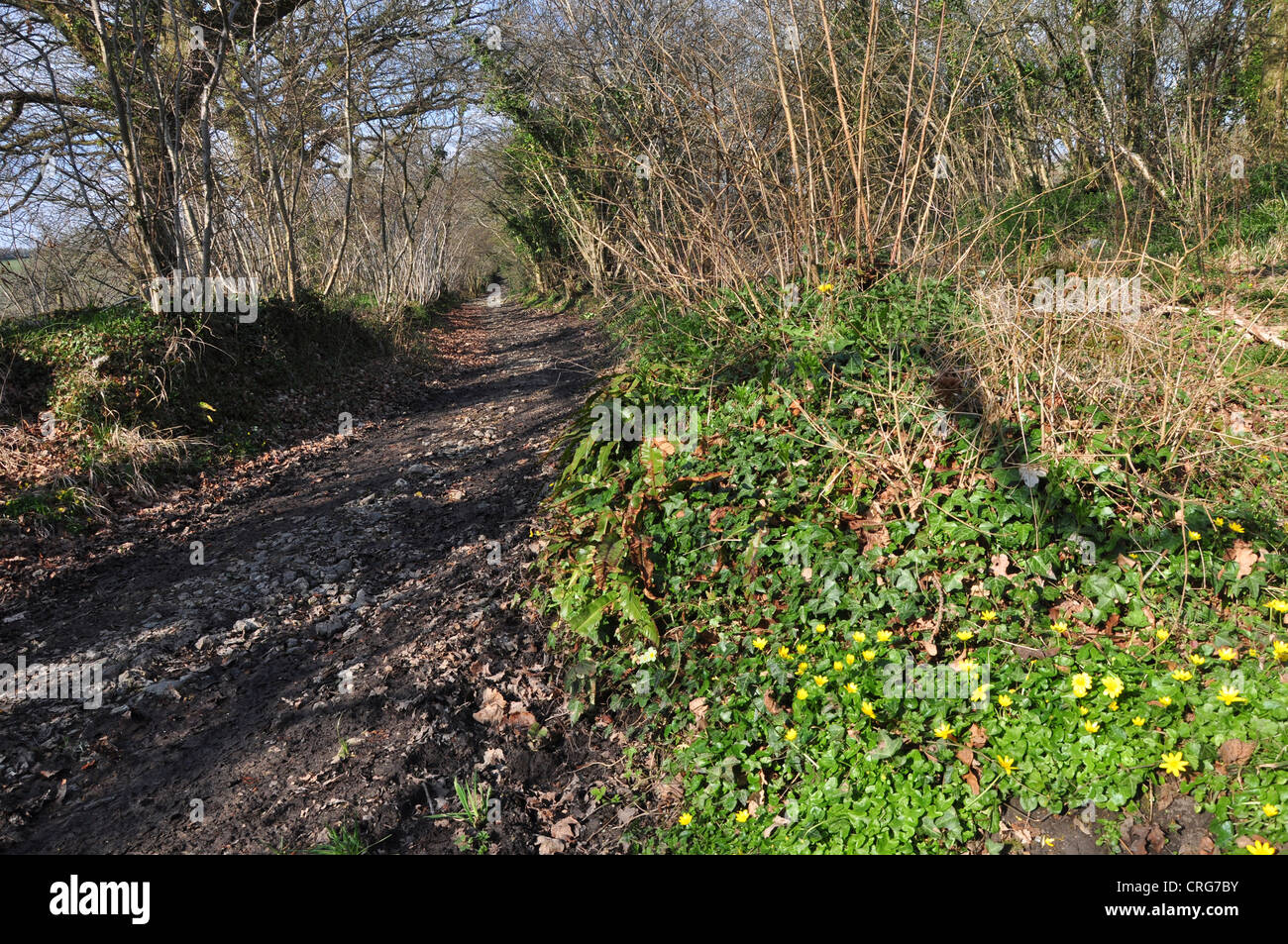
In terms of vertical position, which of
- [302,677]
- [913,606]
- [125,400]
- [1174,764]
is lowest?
[302,677]

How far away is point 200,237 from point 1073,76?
11259 mm

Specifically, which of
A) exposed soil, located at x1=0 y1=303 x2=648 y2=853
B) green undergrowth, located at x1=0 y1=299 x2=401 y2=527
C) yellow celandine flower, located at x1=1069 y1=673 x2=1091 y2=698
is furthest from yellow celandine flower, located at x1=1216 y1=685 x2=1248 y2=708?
green undergrowth, located at x1=0 y1=299 x2=401 y2=527

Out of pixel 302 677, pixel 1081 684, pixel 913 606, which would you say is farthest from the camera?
pixel 302 677

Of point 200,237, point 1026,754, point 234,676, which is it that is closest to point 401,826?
point 234,676

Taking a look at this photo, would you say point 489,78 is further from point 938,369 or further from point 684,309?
point 938,369

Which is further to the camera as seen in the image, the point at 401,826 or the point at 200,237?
the point at 200,237

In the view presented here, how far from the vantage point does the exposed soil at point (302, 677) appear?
112 inches

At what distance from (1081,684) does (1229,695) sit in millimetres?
416

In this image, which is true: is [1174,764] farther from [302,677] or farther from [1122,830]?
[302,677]

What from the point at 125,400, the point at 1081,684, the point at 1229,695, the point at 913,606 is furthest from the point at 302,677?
the point at 125,400

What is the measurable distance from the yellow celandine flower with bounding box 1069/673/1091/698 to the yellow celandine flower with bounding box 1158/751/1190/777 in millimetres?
289

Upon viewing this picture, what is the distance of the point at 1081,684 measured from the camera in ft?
8.44

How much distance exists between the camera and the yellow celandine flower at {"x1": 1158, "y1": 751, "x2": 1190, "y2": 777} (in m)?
2.27
